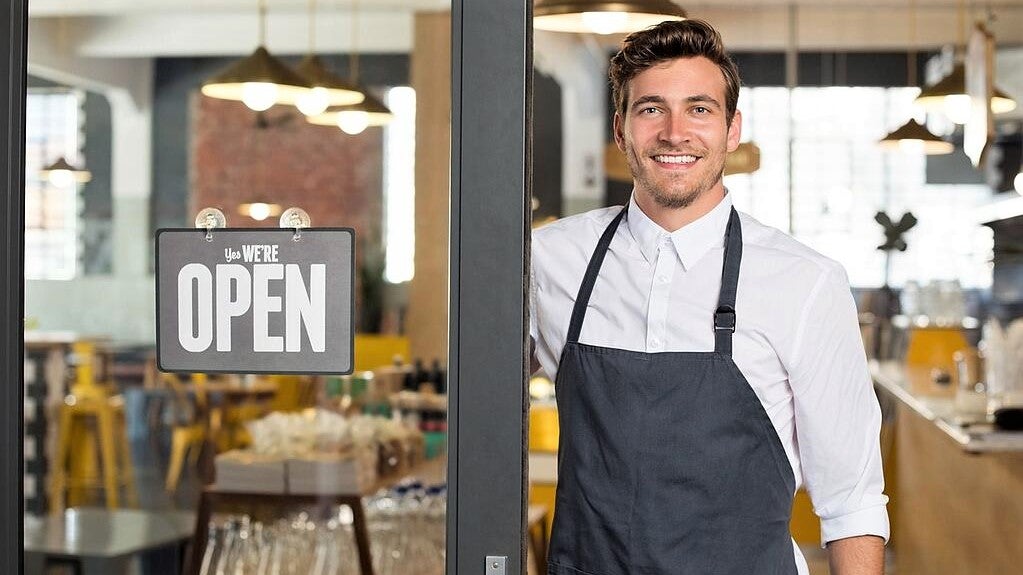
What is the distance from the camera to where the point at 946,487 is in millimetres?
4652

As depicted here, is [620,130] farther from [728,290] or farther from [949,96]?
[949,96]

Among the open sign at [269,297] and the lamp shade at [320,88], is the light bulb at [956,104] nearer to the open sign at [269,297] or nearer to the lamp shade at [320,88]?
the lamp shade at [320,88]

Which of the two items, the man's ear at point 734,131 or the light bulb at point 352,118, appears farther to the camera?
the light bulb at point 352,118

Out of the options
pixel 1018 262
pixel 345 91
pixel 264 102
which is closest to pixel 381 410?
pixel 345 91

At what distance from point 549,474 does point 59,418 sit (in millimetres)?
4241

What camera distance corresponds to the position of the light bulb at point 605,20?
2.50 metres

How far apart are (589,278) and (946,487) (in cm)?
331

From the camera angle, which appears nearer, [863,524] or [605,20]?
[863,524]

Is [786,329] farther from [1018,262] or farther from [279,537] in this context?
[1018,262]

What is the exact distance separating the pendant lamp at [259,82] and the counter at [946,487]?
2.35m

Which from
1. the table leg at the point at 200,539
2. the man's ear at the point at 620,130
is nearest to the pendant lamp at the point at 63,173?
the table leg at the point at 200,539

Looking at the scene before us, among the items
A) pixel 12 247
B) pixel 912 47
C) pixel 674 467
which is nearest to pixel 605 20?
pixel 674 467

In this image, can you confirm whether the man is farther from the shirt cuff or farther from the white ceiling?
the white ceiling

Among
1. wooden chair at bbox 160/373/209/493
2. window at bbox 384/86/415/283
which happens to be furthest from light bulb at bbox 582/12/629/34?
wooden chair at bbox 160/373/209/493
